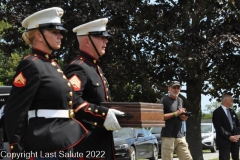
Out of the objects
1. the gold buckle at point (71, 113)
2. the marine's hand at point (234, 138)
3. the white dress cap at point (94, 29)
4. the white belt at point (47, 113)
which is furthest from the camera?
the marine's hand at point (234, 138)

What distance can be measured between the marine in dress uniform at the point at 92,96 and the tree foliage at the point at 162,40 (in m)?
8.32

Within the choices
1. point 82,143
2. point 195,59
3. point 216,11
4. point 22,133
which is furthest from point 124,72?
point 22,133

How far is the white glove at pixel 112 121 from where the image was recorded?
17.7 ft

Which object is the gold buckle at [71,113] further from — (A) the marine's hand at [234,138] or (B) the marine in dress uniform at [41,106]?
(A) the marine's hand at [234,138]

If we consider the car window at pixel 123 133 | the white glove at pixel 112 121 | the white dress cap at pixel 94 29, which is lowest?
the car window at pixel 123 133

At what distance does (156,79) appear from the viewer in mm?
16172

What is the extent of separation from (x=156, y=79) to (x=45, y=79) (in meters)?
11.3

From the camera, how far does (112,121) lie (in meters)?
5.40

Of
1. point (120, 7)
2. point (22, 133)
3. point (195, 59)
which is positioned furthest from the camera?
point (120, 7)

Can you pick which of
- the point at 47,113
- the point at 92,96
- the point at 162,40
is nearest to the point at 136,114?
the point at 92,96

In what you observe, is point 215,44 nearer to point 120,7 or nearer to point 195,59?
point 195,59

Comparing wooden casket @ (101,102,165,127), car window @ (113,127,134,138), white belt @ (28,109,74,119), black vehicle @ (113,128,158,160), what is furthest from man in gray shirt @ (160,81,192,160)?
car window @ (113,127,134,138)

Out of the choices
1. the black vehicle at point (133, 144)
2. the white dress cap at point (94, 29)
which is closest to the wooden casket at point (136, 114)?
the white dress cap at point (94, 29)

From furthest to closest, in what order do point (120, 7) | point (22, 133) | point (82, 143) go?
1. point (120, 7)
2. point (82, 143)
3. point (22, 133)
